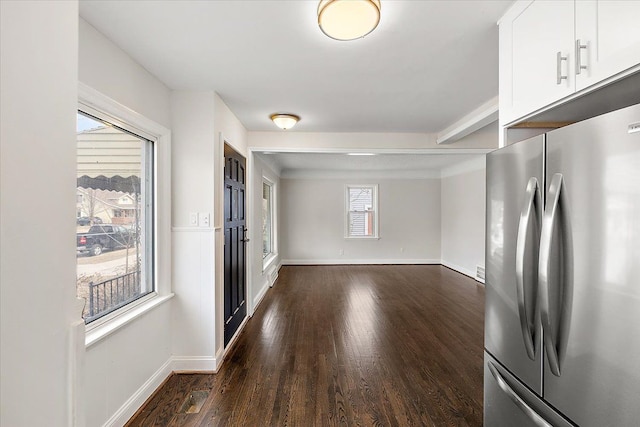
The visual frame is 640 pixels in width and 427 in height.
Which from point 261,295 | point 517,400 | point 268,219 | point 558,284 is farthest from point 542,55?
point 268,219

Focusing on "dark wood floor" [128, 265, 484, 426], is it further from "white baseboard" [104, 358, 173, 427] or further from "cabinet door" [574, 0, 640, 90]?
"cabinet door" [574, 0, 640, 90]

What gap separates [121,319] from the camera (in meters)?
2.01

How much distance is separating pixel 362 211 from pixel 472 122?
A: 4726 mm

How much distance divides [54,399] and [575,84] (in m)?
1.85

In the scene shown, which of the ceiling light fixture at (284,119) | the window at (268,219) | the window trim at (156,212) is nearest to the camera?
the window trim at (156,212)

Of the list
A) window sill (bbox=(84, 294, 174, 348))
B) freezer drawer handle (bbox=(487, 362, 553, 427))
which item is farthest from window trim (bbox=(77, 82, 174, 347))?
freezer drawer handle (bbox=(487, 362, 553, 427))

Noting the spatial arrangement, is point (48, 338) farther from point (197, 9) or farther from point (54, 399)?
point (197, 9)

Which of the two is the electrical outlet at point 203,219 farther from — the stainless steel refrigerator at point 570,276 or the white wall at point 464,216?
the white wall at point 464,216

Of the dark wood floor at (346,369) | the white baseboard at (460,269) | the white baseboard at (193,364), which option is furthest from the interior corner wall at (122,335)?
the white baseboard at (460,269)

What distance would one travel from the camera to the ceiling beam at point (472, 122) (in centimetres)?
298

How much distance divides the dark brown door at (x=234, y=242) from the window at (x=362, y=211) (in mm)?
4353

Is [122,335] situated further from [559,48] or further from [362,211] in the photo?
[362,211]

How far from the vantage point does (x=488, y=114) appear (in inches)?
118

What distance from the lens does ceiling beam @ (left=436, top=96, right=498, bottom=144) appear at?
298 centimetres
